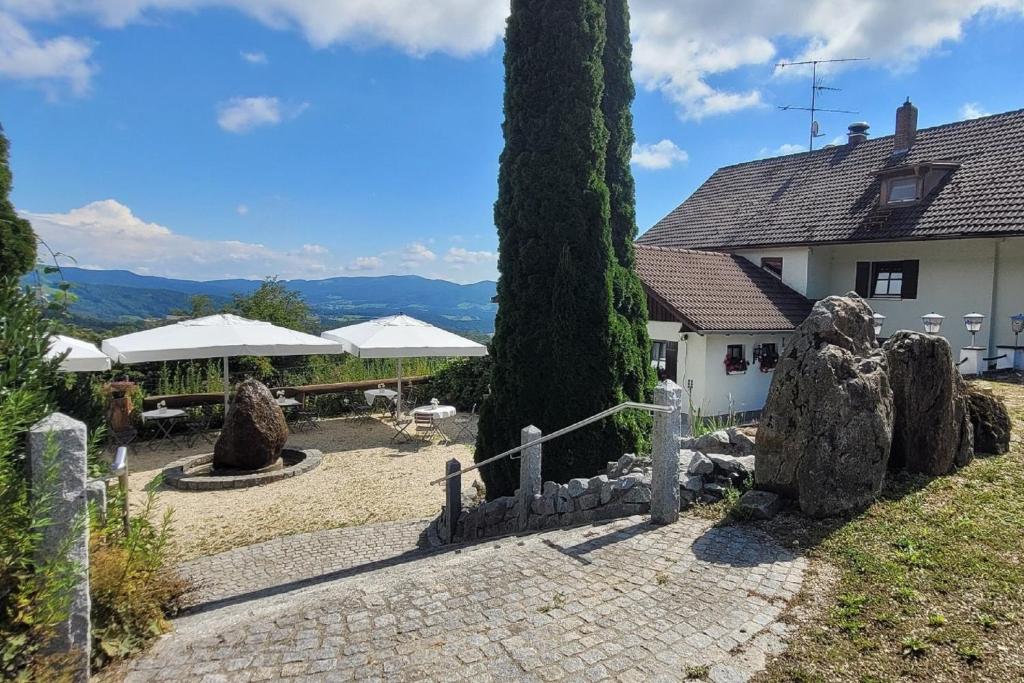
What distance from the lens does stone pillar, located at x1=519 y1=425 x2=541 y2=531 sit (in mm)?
6098

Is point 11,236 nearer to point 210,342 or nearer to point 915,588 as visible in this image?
point 915,588

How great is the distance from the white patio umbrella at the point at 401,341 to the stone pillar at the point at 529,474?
642 cm

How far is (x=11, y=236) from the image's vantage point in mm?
4047

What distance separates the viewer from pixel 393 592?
3805 mm

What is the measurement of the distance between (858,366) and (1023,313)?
13.3 meters

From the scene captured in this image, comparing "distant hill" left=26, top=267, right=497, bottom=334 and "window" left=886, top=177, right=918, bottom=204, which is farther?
"distant hill" left=26, top=267, right=497, bottom=334

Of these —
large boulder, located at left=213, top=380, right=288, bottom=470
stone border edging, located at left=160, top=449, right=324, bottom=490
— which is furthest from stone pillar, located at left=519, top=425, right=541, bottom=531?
large boulder, located at left=213, top=380, right=288, bottom=470

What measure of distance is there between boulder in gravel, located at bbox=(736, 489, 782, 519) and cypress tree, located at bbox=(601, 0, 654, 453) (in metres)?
2.48

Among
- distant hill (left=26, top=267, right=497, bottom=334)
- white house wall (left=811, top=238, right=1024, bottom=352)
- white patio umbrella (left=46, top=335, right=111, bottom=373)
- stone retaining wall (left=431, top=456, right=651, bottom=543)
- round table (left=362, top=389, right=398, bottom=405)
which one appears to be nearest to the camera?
stone retaining wall (left=431, top=456, right=651, bottom=543)

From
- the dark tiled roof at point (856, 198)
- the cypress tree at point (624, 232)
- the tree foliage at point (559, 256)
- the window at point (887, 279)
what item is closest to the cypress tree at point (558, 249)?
the tree foliage at point (559, 256)

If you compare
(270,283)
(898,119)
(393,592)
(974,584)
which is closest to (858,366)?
(974,584)

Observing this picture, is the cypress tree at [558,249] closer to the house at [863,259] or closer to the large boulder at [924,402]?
the large boulder at [924,402]

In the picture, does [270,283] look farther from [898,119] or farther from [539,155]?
[898,119]

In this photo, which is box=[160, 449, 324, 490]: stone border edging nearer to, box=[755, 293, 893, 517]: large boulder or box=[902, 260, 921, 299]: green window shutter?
box=[755, 293, 893, 517]: large boulder
